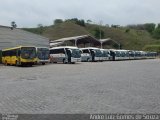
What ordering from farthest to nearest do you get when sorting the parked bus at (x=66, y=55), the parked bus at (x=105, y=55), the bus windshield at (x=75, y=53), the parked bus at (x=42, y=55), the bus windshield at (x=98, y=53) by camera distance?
the parked bus at (x=105, y=55) → the bus windshield at (x=98, y=53) → the bus windshield at (x=75, y=53) → the parked bus at (x=66, y=55) → the parked bus at (x=42, y=55)

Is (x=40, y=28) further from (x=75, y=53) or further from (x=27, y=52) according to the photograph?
(x=27, y=52)

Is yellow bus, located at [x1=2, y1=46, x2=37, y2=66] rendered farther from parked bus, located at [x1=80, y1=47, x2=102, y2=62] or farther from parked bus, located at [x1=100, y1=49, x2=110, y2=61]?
parked bus, located at [x1=100, y1=49, x2=110, y2=61]

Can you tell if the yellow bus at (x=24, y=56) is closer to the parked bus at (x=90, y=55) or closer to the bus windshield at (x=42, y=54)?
the bus windshield at (x=42, y=54)

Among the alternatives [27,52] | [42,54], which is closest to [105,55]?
[42,54]

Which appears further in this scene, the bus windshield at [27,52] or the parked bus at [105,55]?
the parked bus at [105,55]

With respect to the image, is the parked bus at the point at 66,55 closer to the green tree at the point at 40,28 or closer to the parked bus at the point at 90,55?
the parked bus at the point at 90,55

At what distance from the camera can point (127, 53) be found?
69.3 metres

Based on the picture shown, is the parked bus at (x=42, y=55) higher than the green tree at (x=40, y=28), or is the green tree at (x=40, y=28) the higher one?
the green tree at (x=40, y=28)

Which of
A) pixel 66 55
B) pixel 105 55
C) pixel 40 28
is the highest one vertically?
pixel 40 28

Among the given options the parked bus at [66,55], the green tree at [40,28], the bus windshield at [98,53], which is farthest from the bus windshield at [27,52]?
the green tree at [40,28]

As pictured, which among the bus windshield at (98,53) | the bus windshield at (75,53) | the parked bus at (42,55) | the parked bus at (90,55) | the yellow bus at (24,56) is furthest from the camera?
the bus windshield at (98,53)

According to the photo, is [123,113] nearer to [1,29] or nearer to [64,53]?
[64,53]

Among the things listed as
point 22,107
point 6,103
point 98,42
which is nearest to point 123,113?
point 22,107

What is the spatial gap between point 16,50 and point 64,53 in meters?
8.21
